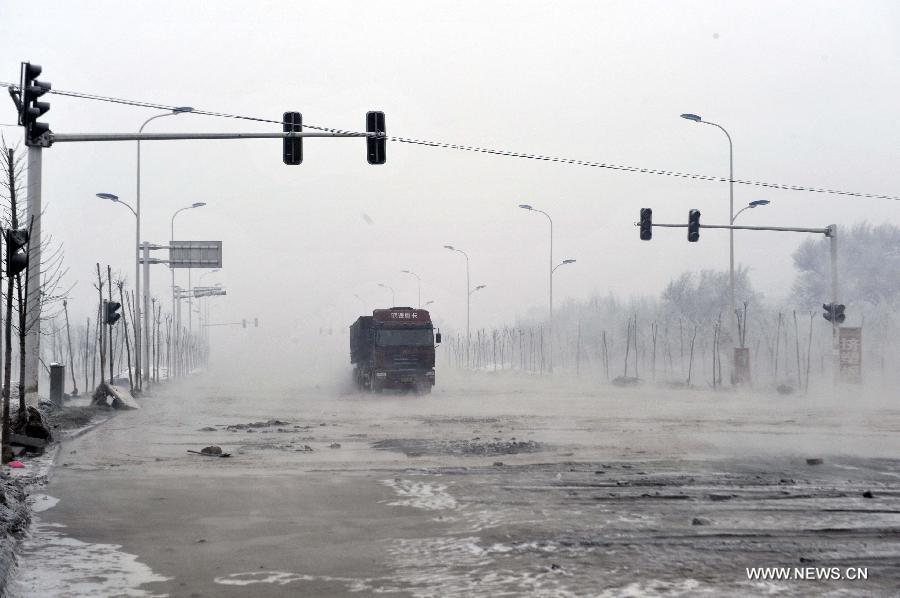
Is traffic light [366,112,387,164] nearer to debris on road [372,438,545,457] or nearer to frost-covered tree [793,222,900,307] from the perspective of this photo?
debris on road [372,438,545,457]

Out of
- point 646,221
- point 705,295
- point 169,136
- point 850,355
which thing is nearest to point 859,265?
point 705,295

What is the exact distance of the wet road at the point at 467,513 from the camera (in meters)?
7.89

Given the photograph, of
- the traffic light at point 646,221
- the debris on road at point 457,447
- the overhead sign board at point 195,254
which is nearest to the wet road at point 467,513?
the debris on road at point 457,447

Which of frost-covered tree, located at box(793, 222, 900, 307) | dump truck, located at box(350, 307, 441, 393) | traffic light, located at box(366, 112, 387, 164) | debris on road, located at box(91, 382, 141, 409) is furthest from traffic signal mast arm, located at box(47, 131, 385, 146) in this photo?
frost-covered tree, located at box(793, 222, 900, 307)

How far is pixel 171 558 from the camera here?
874cm

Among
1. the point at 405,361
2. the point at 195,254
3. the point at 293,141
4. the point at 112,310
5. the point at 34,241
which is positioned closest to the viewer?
the point at 34,241

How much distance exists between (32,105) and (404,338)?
24641 millimetres

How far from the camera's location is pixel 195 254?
60000 mm

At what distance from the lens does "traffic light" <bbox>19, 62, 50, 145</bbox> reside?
60.3ft

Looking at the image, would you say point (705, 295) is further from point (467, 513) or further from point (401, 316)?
point (467, 513)

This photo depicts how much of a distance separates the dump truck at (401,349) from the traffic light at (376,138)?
21.7 m

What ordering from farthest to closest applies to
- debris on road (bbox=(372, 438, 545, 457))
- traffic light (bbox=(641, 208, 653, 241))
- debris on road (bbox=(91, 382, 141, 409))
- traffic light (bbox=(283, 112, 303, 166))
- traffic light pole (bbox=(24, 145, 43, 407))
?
1. traffic light (bbox=(641, 208, 653, 241))
2. debris on road (bbox=(91, 382, 141, 409))
3. traffic light (bbox=(283, 112, 303, 166))
4. traffic light pole (bbox=(24, 145, 43, 407))
5. debris on road (bbox=(372, 438, 545, 457))

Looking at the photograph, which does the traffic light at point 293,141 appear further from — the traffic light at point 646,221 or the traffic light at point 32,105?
the traffic light at point 646,221

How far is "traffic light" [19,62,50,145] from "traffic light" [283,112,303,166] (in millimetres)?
4479
